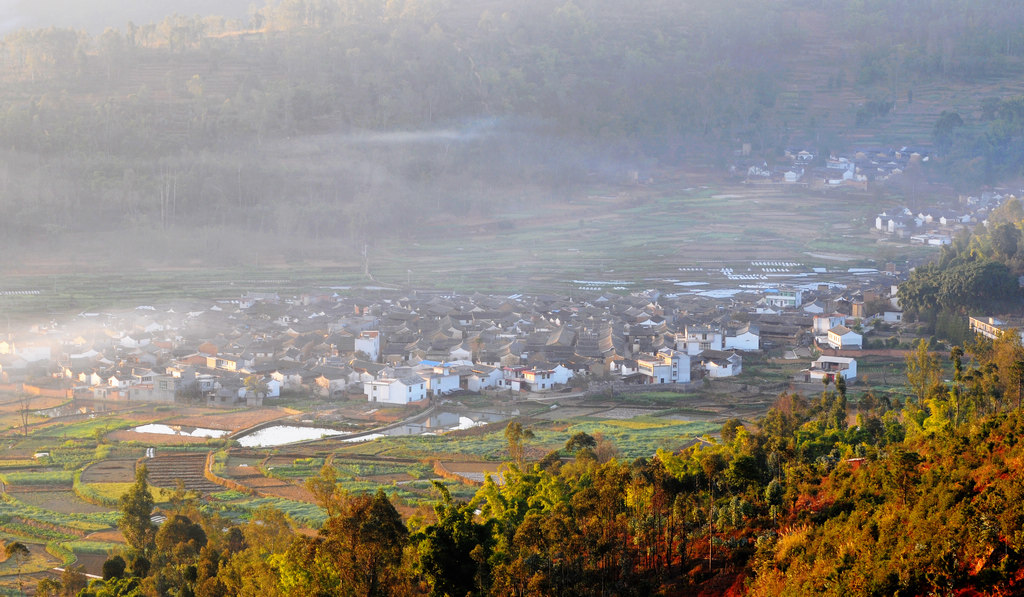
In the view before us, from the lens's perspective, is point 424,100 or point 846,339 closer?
point 846,339

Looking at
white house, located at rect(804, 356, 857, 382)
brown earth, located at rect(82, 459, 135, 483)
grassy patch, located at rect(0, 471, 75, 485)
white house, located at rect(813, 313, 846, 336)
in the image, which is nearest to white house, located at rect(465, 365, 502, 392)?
white house, located at rect(804, 356, 857, 382)

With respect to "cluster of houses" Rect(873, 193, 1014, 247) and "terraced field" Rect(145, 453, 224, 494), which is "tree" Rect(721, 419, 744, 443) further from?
"cluster of houses" Rect(873, 193, 1014, 247)

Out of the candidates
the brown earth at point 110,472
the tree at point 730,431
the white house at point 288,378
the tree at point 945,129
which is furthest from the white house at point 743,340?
the tree at point 945,129

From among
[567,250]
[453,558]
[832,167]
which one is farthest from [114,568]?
[832,167]

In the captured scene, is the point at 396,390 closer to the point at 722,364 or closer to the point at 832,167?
the point at 722,364

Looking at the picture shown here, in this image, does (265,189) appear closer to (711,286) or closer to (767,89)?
(711,286)

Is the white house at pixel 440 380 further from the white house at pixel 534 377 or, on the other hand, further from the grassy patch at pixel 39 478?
the grassy patch at pixel 39 478
